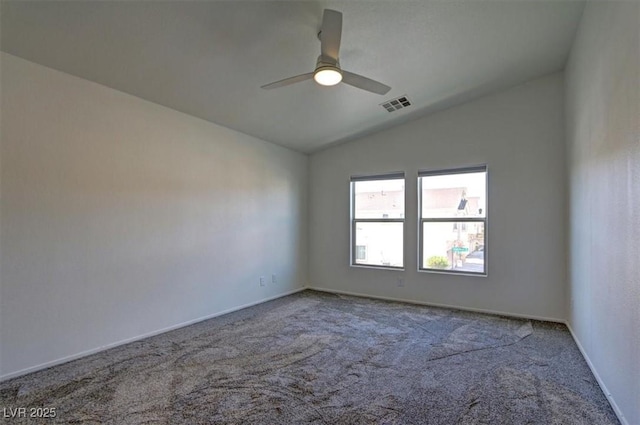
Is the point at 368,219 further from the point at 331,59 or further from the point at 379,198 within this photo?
the point at 331,59

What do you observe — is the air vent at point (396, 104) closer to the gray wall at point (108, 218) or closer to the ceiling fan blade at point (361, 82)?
the ceiling fan blade at point (361, 82)

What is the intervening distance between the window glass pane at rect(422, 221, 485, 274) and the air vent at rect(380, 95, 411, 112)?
68.6 inches

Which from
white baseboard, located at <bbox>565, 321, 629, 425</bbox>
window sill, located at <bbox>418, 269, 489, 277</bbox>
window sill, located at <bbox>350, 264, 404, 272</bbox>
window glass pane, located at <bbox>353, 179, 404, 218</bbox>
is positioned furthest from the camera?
window glass pane, located at <bbox>353, 179, 404, 218</bbox>

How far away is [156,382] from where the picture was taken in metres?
2.53

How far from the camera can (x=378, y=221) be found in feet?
17.5

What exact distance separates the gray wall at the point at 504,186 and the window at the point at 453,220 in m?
0.12

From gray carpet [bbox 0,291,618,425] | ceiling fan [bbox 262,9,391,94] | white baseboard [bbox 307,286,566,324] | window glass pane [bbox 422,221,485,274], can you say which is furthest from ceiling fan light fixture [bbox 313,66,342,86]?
white baseboard [bbox 307,286,566,324]

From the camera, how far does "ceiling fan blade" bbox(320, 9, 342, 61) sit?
2283 millimetres

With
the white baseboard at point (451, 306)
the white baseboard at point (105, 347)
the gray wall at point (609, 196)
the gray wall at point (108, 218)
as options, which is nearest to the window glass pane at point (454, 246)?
the white baseboard at point (451, 306)

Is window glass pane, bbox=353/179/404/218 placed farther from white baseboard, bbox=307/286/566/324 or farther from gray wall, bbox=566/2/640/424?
gray wall, bbox=566/2/640/424

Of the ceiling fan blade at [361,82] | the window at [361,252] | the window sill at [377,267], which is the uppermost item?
the ceiling fan blade at [361,82]

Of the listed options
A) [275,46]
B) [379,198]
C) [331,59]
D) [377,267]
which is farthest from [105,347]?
[379,198]

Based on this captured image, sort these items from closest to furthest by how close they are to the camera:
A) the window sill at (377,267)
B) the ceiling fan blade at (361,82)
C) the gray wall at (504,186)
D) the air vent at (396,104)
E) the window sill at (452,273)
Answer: the ceiling fan blade at (361,82) < the gray wall at (504,186) < the air vent at (396,104) < the window sill at (452,273) < the window sill at (377,267)

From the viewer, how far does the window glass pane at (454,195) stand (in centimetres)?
454
